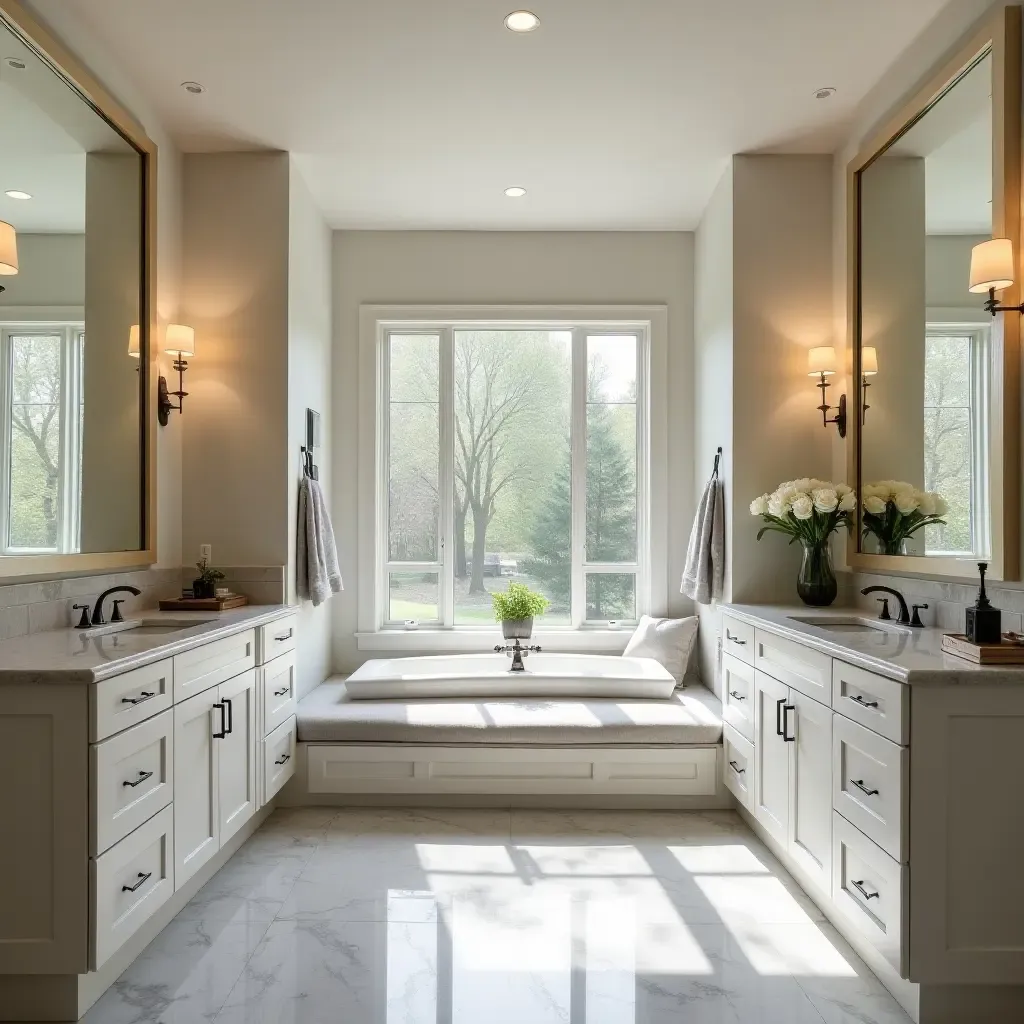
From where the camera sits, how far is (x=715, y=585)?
3771 millimetres

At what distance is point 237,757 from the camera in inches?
111

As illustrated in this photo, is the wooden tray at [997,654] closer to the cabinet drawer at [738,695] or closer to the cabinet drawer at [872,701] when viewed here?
the cabinet drawer at [872,701]

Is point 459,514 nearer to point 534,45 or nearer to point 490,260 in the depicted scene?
point 490,260

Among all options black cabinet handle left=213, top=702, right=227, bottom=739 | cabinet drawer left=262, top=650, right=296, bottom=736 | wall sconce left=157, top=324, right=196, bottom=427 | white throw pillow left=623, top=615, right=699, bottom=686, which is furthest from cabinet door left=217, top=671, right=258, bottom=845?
white throw pillow left=623, top=615, right=699, bottom=686

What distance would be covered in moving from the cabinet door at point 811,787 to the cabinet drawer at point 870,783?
0.08 m

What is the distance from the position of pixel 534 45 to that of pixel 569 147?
0.77 metres

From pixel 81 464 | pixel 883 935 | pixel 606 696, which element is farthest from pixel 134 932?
pixel 606 696

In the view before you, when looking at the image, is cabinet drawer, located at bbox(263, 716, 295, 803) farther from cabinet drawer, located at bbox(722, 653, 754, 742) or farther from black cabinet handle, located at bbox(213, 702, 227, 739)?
cabinet drawer, located at bbox(722, 653, 754, 742)

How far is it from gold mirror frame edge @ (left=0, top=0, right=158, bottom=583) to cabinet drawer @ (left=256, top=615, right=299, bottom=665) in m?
0.55

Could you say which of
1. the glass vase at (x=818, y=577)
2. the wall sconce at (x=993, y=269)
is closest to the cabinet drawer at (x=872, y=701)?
the glass vase at (x=818, y=577)

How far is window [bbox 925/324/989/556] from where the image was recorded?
242 centimetres

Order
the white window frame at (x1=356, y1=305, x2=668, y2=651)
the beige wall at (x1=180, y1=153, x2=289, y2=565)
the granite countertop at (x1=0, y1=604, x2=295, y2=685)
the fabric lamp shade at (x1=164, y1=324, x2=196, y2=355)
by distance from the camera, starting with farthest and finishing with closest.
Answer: the white window frame at (x1=356, y1=305, x2=668, y2=651) → the beige wall at (x1=180, y1=153, x2=289, y2=565) → the fabric lamp shade at (x1=164, y1=324, x2=196, y2=355) → the granite countertop at (x1=0, y1=604, x2=295, y2=685)

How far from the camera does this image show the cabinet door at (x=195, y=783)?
236 centimetres

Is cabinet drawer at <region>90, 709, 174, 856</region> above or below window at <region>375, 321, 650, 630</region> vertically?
below
